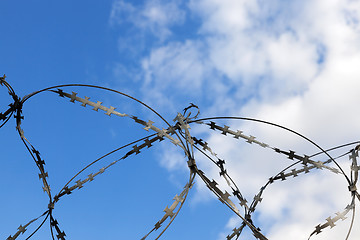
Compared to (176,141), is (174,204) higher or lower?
lower

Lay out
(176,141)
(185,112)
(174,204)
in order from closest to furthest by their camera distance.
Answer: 1. (174,204)
2. (176,141)
3. (185,112)

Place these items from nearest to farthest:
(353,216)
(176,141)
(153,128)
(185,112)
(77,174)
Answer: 1. (176,141)
2. (153,128)
3. (353,216)
4. (185,112)
5. (77,174)

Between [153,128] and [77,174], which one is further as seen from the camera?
[77,174]

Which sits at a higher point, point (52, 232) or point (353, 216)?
point (52, 232)

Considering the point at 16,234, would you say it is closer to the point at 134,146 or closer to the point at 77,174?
the point at 77,174

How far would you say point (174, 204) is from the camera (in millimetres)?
7113

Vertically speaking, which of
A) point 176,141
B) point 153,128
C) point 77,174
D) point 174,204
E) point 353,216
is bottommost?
point 353,216

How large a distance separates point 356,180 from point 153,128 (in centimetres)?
435

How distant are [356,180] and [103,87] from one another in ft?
17.4

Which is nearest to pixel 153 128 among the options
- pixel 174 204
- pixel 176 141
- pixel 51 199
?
pixel 176 141

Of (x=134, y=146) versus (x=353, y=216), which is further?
(x=134, y=146)

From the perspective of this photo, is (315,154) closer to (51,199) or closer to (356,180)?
(356,180)

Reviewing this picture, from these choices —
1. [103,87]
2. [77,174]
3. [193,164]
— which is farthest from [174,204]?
[77,174]

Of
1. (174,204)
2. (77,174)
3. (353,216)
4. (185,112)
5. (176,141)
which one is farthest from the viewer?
(77,174)
